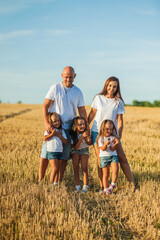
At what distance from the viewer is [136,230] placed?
12.2 feet

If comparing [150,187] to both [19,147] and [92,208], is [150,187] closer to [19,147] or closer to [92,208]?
[92,208]

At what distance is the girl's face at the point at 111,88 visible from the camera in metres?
5.03

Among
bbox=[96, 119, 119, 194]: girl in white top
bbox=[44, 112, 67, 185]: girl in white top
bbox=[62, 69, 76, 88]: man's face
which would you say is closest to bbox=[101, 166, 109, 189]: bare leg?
bbox=[96, 119, 119, 194]: girl in white top

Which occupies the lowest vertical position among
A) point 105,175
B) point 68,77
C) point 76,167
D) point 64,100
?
point 105,175

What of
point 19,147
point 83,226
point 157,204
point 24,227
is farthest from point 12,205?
point 19,147

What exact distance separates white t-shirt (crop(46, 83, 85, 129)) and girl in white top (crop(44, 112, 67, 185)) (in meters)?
0.15

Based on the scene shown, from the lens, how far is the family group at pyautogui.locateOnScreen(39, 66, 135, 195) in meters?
4.94

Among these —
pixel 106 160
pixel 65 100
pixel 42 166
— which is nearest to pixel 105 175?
pixel 106 160

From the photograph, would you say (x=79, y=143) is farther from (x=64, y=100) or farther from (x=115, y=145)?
(x=64, y=100)

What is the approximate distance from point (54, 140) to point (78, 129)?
0.51m

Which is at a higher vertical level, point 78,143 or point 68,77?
point 68,77

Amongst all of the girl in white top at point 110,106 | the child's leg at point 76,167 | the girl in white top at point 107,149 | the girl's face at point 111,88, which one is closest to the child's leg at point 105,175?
the girl in white top at point 107,149

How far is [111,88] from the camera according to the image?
5.05 m

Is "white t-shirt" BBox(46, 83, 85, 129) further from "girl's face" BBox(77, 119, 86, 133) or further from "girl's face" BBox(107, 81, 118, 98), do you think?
"girl's face" BBox(107, 81, 118, 98)
